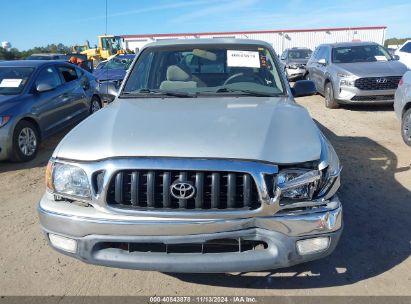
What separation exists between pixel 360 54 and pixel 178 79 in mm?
8181

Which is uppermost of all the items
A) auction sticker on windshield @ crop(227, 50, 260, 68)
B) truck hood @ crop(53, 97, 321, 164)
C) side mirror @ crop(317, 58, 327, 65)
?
side mirror @ crop(317, 58, 327, 65)

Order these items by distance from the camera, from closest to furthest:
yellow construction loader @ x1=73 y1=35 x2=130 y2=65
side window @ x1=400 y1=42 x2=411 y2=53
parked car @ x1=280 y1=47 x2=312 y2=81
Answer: side window @ x1=400 y1=42 x2=411 y2=53 < parked car @ x1=280 y1=47 x2=312 y2=81 < yellow construction loader @ x1=73 y1=35 x2=130 y2=65

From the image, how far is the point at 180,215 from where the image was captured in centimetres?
225

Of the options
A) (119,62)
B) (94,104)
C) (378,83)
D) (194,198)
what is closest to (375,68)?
(378,83)

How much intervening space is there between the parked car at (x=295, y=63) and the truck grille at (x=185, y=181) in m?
11.5

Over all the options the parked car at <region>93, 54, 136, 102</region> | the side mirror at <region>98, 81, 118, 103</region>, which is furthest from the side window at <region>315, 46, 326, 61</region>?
the side mirror at <region>98, 81, 118, 103</region>

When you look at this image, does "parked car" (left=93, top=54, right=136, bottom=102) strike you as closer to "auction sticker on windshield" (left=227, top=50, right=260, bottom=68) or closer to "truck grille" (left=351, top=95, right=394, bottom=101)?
"truck grille" (left=351, top=95, right=394, bottom=101)

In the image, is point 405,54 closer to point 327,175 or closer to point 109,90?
point 109,90

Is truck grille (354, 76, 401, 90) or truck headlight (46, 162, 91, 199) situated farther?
truck grille (354, 76, 401, 90)

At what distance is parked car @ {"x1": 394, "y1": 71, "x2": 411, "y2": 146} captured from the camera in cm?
622

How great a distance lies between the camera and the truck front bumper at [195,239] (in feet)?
7.41

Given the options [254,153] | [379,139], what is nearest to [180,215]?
[254,153]

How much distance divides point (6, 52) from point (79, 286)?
4114 cm

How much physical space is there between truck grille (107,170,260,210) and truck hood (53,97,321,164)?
0.40ft
